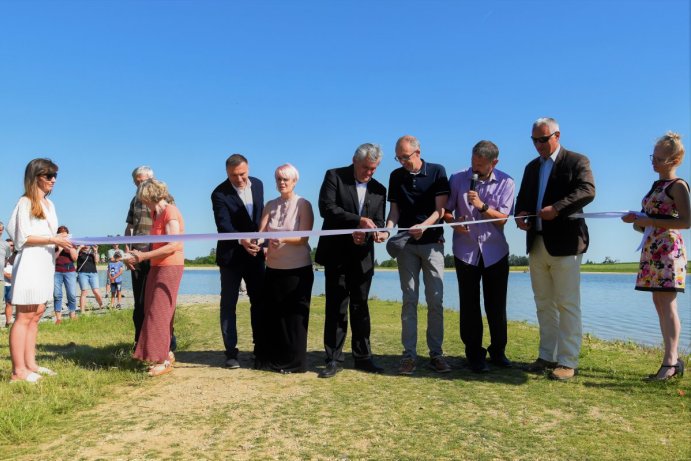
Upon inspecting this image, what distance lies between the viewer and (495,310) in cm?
508

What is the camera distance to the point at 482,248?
5.00m

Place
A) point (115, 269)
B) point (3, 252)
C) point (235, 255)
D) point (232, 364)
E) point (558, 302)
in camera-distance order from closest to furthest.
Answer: point (558, 302)
point (232, 364)
point (235, 255)
point (3, 252)
point (115, 269)

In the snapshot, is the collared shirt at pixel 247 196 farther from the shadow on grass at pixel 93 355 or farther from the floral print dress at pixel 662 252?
the floral print dress at pixel 662 252

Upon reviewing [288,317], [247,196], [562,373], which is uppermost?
[247,196]

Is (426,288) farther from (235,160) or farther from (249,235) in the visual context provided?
(235,160)

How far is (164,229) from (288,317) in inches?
56.9

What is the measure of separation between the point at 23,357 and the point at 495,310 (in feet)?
14.2

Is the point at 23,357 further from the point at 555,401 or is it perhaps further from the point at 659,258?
the point at 659,258

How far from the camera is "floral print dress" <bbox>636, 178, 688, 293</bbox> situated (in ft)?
14.8

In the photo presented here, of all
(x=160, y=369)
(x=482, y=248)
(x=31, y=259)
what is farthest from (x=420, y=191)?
(x=31, y=259)

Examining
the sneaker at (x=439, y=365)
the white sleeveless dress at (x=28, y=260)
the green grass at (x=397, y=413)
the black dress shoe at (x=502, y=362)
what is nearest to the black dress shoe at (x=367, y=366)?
the green grass at (x=397, y=413)

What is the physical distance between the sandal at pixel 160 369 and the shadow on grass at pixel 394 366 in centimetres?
47

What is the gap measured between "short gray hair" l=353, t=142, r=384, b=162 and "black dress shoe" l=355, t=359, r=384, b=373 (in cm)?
193

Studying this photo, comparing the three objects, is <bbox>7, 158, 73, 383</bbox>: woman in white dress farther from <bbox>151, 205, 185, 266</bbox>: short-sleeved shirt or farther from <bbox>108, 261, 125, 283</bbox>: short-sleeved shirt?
<bbox>108, 261, 125, 283</bbox>: short-sleeved shirt
